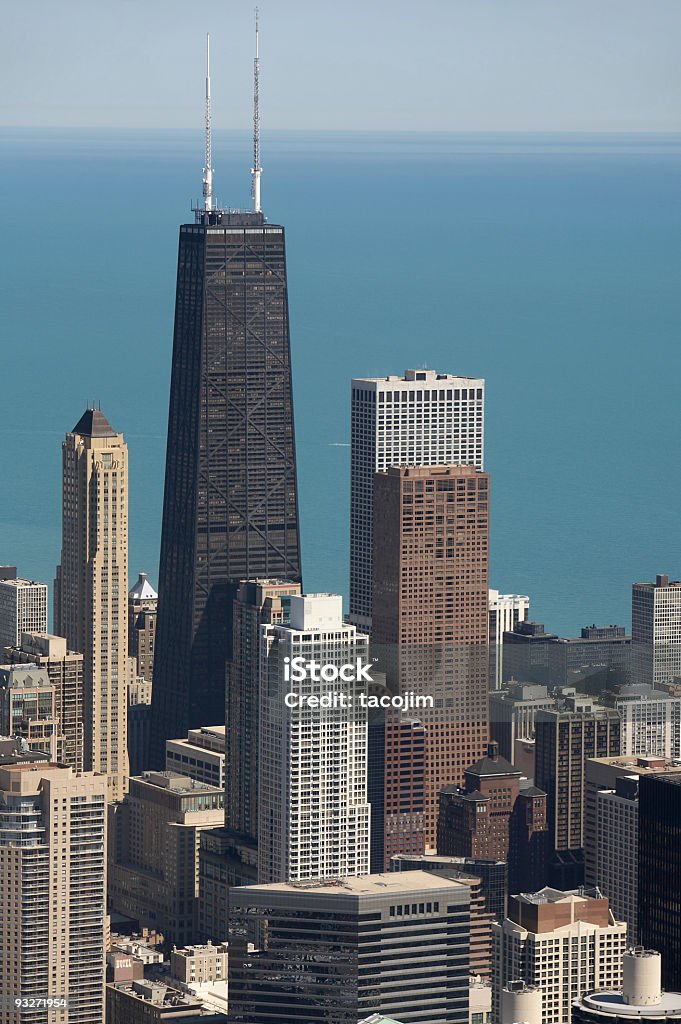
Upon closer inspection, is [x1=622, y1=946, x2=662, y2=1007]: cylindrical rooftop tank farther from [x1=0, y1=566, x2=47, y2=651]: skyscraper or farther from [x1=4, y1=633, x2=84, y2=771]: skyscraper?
[x1=0, y1=566, x2=47, y2=651]: skyscraper

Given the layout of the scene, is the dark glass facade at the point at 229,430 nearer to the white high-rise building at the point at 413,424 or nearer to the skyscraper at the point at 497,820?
the white high-rise building at the point at 413,424

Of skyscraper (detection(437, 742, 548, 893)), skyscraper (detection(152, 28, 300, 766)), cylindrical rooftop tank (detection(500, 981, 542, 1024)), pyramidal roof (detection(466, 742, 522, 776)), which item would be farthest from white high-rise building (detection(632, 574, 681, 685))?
cylindrical rooftop tank (detection(500, 981, 542, 1024))

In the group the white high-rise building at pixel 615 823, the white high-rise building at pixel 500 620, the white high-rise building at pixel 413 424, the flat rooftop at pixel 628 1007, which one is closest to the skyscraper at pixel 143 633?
the white high-rise building at pixel 413 424

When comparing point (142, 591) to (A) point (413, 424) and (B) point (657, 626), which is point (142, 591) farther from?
(B) point (657, 626)

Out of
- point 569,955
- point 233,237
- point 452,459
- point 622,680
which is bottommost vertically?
point 569,955

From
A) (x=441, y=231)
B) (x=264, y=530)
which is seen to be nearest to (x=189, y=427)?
(x=264, y=530)

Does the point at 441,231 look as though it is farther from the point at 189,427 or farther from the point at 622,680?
the point at 622,680

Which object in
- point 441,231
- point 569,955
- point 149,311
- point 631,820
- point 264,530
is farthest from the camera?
point 441,231
